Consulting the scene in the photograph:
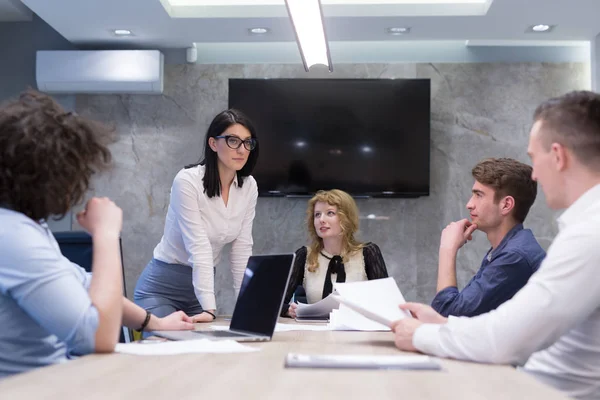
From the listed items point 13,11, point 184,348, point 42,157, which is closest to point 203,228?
point 184,348

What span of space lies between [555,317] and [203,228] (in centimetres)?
177

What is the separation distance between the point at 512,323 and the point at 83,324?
2.68 feet

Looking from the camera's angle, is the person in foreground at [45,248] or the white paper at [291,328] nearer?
the person in foreground at [45,248]

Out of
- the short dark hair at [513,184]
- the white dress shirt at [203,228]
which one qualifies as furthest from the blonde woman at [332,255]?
the short dark hair at [513,184]

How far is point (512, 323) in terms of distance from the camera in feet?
4.33

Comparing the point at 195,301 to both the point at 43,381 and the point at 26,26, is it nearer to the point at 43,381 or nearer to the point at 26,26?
the point at 43,381

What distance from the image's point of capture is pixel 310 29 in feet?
9.02

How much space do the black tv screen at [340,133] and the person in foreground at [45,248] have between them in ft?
12.5

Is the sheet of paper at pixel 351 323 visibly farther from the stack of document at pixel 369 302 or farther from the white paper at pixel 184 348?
the white paper at pixel 184 348

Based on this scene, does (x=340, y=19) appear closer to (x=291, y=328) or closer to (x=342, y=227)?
(x=342, y=227)

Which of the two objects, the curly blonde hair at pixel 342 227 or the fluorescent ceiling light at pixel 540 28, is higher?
the fluorescent ceiling light at pixel 540 28

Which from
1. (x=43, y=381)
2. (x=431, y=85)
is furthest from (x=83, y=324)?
(x=431, y=85)

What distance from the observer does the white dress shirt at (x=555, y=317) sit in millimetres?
1306

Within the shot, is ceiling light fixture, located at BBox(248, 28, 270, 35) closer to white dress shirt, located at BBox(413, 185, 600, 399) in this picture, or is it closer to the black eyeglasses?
the black eyeglasses
